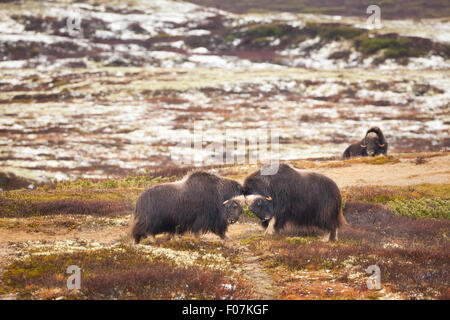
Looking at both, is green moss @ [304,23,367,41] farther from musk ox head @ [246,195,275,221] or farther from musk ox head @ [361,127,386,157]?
musk ox head @ [246,195,275,221]

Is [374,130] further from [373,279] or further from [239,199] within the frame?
[373,279]

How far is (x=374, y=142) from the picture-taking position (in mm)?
28516

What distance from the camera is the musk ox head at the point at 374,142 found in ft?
93.5

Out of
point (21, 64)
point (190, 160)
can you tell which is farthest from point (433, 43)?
point (21, 64)

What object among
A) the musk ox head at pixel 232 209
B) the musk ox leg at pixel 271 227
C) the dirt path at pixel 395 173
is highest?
the musk ox head at pixel 232 209

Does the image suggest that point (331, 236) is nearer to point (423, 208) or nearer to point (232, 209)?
point (232, 209)

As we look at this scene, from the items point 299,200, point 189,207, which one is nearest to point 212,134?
point 299,200

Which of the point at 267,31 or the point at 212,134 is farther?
the point at 267,31

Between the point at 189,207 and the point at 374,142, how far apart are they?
61.6ft

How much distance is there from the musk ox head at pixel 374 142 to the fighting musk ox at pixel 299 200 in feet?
52.9

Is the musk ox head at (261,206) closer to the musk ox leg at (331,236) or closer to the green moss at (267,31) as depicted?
the musk ox leg at (331,236)

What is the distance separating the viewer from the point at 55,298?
773 cm

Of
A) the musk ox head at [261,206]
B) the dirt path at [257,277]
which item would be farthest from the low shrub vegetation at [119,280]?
the musk ox head at [261,206]
